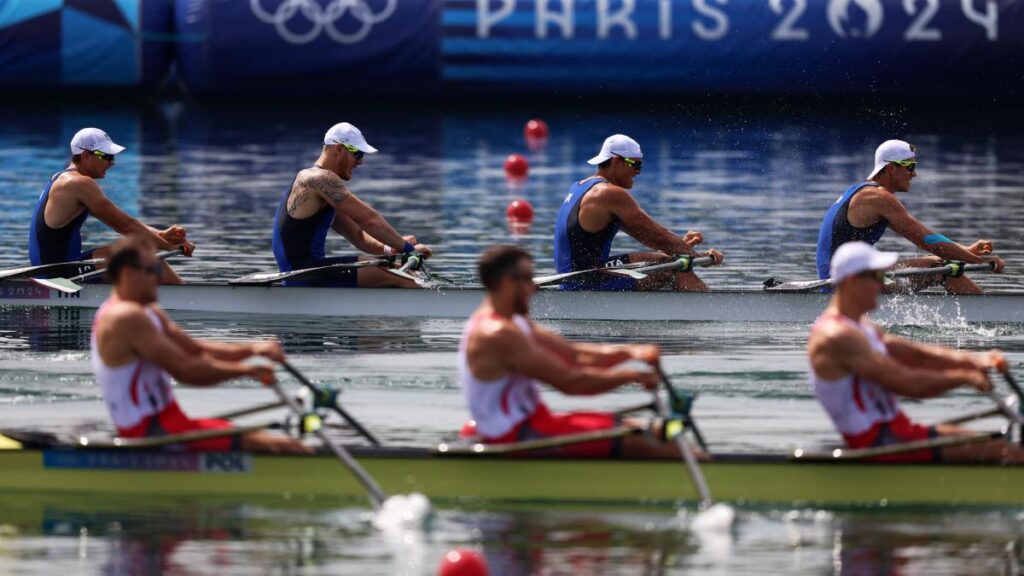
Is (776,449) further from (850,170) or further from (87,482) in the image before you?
(850,170)

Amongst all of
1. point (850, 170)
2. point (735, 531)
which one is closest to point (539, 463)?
point (735, 531)

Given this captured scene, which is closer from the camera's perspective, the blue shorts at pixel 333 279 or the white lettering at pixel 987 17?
the blue shorts at pixel 333 279

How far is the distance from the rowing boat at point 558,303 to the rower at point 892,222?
21cm

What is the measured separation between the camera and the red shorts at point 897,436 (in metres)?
10.5

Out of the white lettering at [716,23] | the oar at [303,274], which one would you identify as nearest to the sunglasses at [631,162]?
the oar at [303,274]

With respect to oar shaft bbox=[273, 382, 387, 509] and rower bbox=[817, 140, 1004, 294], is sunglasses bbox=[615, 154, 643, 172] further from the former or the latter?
oar shaft bbox=[273, 382, 387, 509]

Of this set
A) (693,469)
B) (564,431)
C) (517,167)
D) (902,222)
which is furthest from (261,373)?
(517,167)

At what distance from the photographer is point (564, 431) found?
10.5m

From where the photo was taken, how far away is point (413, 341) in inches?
641

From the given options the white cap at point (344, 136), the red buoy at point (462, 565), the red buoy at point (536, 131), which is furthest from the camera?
the red buoy at point (536, 131)

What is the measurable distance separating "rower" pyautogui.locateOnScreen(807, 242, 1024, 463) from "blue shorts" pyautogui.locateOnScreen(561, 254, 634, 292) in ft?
21.1

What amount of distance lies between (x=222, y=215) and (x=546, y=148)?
902 cm

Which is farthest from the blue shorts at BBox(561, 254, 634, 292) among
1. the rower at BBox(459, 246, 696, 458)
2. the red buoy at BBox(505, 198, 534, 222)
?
the red buoy at BBox(505, 198, 534, 222)

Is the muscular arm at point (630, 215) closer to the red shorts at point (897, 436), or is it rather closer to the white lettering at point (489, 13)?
the red shorts at point (897, 436)
